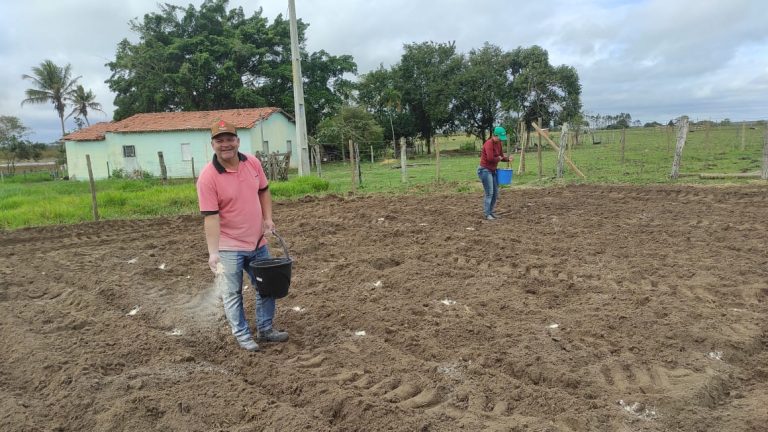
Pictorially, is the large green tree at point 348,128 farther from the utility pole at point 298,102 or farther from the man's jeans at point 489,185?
the man's jeans at point 489,185

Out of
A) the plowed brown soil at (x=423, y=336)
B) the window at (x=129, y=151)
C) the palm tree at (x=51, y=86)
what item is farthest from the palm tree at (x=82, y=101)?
the plowed brown soil at (x=423, y=336)

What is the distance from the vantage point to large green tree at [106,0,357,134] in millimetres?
32719

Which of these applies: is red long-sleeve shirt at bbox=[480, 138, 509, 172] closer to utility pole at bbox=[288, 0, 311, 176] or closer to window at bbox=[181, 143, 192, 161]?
utility pole at bbox=[288, 0, 311, 176]

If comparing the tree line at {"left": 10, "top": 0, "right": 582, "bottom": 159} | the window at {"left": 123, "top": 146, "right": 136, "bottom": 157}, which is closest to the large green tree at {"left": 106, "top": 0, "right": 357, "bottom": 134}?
the tree line at {"left": 10, "top": 0, "right": 582, "bottom": 159}

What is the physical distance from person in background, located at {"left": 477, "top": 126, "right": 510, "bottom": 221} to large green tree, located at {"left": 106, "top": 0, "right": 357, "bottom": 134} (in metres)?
27.1

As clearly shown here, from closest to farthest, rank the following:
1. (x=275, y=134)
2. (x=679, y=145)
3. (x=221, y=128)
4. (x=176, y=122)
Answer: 1. (x=221, y=128)
2. (x=679, y=145)
3. (x=176, y=122)
4. (x=275, y=134)

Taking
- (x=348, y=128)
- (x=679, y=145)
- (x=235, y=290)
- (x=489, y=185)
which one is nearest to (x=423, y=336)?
(x=235, y=290)

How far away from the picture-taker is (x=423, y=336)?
408 cm

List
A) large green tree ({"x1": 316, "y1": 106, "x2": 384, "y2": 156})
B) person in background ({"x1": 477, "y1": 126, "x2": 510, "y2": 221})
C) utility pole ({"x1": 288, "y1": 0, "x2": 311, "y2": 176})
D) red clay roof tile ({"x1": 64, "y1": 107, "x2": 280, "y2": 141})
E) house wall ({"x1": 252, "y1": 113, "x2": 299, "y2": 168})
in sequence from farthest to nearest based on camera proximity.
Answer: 1. large green tree ({"x1": 316, "y1": 106, "x2": 384, "y2": 156})
2. house wall ({"x1": 252, "y1": 113, "x2": 299, "y2": 168})
3. red clay roof tile ({"x1": 64, "y1": 107, "x2": 280, "y2": 141})
4. utility pole ({"x1": 288, "y1": 0, "x2": 311, "y2": 176})
5. person in background ({"x1": 477, "y1": 126, "x2": 510, "y2": 221})

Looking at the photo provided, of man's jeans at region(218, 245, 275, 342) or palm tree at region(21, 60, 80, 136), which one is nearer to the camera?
man's jeans at region(218, 245, 275, 342)

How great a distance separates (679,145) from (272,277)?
495 inches

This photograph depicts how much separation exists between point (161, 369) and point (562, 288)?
11.9ft

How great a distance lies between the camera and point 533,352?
368 centimetres

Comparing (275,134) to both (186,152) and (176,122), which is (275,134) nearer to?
(186,152)
